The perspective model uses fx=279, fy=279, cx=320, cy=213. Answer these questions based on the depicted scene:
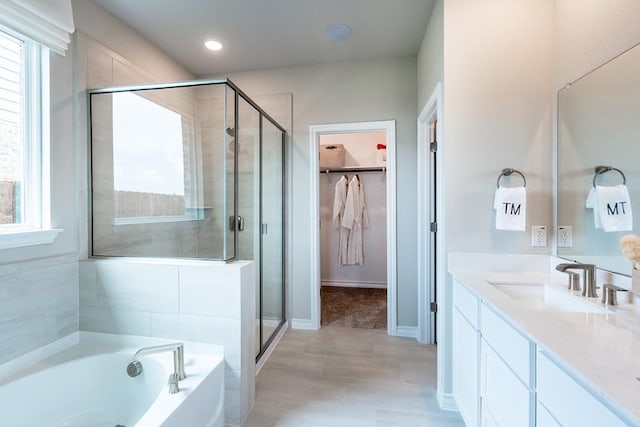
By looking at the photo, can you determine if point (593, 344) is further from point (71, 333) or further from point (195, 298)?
A: point (71, 333)

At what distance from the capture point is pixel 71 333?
71.5 inches

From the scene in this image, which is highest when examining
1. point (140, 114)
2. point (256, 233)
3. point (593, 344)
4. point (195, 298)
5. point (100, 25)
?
point (100, 25)

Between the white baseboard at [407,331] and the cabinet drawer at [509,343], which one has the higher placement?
the cabinet drawer at [509,343]

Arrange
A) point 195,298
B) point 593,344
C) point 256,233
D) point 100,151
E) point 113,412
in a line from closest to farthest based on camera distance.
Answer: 1. point 593,344
2. point 113,412
3. point 195,298
4. point 100,151
5. point 256,233

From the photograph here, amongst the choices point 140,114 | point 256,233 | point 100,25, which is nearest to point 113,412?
point 256,233

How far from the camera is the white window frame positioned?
1.61 meters

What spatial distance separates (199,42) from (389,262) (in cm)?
273

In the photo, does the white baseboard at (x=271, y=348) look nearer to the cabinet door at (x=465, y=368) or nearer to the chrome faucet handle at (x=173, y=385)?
the chrome faucet handle at (x=173, y=385)

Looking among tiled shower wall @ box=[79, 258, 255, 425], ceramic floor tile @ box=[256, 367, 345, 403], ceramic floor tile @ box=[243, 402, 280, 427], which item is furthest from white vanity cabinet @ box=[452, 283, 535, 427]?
tiled shower wall @ box=[79, 258, 255, 425]

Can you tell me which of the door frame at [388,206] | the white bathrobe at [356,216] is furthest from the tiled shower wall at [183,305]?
the white bathrobe at [356,216]

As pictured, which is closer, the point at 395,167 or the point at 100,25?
the point at 100,25

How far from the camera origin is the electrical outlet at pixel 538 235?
1726 millimetres

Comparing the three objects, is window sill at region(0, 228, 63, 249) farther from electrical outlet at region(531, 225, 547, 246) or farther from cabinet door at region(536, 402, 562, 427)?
electrical outlet at region(531, 225, 547, 246)

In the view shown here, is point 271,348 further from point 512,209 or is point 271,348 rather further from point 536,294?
point 512,209
